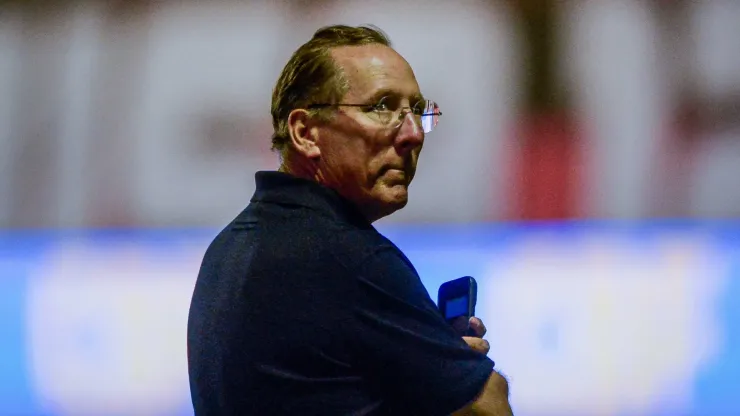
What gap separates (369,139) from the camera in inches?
34.2

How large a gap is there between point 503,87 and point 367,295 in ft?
3.77

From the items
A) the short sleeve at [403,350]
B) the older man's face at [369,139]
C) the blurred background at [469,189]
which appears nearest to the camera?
the short sleeve at [403,350]

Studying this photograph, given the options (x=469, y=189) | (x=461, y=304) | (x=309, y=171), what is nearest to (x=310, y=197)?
(x=309, y=171)

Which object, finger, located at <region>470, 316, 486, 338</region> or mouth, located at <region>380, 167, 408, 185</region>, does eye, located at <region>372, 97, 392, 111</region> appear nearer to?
mouth, located at <region>380, 167, 408, 185</region>

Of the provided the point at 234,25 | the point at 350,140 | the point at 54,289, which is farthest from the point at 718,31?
the point at 54,289

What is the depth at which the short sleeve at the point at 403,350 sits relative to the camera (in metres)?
0.73

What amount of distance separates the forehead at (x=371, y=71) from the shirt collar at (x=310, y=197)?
117mm

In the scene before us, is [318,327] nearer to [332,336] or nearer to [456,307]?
[332,336]

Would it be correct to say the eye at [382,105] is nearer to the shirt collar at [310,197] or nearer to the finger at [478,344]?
the shirt collar at [310,197]

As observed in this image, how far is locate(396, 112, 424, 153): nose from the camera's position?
88cm

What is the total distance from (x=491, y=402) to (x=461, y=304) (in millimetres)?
163

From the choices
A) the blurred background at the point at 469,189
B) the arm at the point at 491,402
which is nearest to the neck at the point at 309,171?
the arm at the point at 491,402

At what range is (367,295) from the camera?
74cm

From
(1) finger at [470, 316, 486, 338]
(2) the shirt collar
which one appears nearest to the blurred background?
(1) finger at [470, 316, 486, 338]
